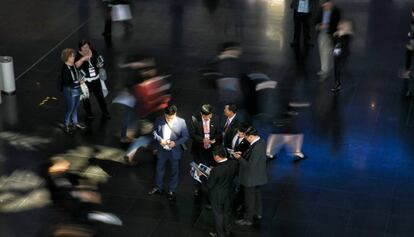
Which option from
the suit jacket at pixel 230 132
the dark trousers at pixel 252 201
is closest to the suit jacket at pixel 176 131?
the suit jacket at pixel 230 132

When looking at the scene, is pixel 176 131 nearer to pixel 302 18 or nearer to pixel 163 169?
pixel 163 169

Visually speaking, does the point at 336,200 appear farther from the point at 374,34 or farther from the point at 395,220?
the point at 374,34

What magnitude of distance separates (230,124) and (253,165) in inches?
43.0

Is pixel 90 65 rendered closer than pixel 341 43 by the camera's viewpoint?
Yes

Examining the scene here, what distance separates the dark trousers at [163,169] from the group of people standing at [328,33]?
5055 millimetres

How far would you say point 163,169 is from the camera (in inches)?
493

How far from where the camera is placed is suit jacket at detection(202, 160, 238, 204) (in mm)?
10852

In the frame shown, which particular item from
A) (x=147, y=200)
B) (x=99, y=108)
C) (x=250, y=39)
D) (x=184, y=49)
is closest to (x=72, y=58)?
(x=99, y=108)

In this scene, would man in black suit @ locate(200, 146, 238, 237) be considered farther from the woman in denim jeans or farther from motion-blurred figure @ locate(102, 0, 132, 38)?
motion-blurred figure @ locate(102, 0, 132, 38)

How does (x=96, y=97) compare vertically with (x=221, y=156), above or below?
below

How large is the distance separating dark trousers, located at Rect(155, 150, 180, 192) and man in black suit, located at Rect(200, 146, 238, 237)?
968mm

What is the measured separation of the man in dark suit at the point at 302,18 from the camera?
59.8 feet

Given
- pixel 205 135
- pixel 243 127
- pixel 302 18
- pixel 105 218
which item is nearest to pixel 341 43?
pixel 302 18

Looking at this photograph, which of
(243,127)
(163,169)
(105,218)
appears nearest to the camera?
(105,218)
